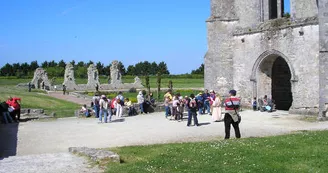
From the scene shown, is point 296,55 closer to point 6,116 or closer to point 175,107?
point 175,107

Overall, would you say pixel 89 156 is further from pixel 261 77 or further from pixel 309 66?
pixel 261 77

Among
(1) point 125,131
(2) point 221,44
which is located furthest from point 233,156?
(2) point 221,44

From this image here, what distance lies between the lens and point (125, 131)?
56.0ft

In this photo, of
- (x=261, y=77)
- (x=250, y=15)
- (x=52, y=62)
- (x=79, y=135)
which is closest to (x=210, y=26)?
(x=250, y=15)

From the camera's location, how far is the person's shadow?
12.3 meters

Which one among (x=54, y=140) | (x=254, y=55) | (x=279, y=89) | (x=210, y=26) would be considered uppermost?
(x=210, y=26)

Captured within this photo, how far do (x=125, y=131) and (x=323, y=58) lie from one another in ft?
31.9

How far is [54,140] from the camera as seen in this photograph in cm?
1506

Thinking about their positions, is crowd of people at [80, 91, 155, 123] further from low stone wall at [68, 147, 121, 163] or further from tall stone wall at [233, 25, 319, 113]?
low stone wall at [68, 147, 121, 163]

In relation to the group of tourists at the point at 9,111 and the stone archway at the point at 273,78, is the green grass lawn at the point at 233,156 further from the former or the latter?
the stone archway at the point at 273,78

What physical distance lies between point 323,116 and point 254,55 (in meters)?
6.60

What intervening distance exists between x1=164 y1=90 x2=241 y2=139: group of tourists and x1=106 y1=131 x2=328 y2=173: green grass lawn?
1041 millimetres

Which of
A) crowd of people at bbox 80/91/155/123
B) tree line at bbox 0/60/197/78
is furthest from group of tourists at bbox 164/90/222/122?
tree line at bbox 0/60/197/78

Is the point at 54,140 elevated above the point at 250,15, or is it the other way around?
the point at 250,15
